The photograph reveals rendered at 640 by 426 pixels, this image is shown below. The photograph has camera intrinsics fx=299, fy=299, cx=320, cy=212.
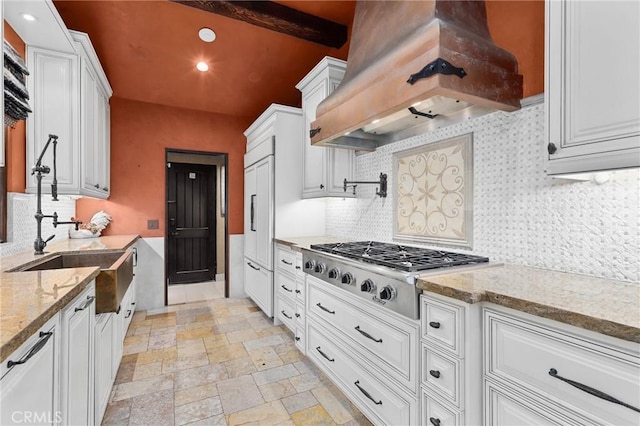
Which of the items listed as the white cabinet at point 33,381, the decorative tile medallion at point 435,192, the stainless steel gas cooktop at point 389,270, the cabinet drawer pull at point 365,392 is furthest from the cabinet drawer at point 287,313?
the white cabinet at point 33,381

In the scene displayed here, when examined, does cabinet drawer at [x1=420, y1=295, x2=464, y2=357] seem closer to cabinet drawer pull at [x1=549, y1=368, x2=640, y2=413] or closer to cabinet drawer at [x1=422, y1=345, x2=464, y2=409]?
cabinet drawer at [x1=422, y1=345, x2=464, y2=409]

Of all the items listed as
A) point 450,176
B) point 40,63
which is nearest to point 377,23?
point 450,176

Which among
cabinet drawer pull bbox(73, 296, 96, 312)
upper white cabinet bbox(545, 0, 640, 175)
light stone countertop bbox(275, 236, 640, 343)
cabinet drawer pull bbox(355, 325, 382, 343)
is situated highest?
upper white cabinet bbox(545, 0, 640, 175)

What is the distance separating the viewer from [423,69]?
130 centimetres

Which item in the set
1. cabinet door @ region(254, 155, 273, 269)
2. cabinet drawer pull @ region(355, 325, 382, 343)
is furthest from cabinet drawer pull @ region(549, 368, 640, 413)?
cabinet door @ region(254, 155, 273, 269)

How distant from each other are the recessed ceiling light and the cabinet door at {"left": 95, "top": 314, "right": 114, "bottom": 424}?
2.69 m

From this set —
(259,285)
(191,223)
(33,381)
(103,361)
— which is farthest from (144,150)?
(33,381)

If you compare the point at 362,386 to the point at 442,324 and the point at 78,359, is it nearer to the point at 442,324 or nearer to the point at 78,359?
the point at 442,324

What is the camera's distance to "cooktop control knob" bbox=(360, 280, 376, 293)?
1577mm

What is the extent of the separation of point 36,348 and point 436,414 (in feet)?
4.75

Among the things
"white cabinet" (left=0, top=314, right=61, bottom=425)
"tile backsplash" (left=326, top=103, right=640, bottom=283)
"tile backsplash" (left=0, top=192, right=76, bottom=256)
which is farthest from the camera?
"tile backsplash" (left=0, top=192, right=76, bottom=256)

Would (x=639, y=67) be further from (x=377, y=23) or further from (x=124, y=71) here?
(x=124, y=71)

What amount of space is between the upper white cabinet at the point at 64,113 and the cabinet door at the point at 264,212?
1.57 metres

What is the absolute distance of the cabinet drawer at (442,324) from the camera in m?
1.14
